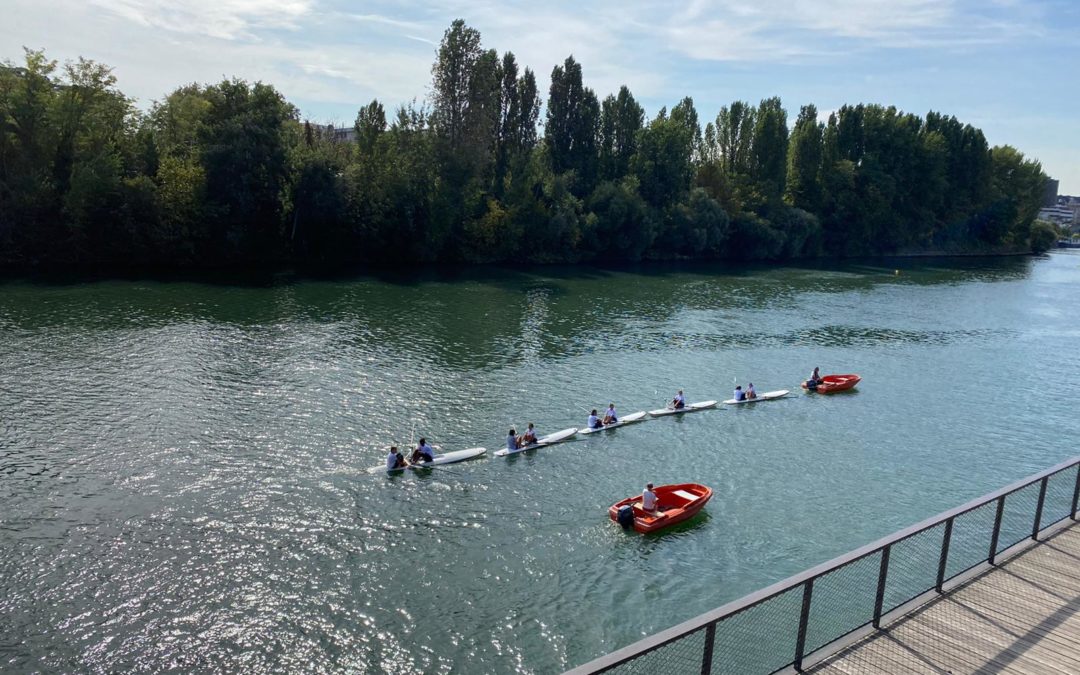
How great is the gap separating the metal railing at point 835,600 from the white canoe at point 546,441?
13.5m

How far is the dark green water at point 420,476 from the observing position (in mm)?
19734

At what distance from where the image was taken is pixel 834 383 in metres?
45.4

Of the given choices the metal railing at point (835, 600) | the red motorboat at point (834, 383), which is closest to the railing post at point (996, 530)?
the metal railing at point (835, 600)

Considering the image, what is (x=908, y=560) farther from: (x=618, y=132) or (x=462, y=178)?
(x=618, y=132)

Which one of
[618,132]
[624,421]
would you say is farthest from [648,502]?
[618,132]

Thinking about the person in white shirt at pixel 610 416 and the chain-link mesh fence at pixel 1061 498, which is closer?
the chain-link mesh fence at pixel 1061 498

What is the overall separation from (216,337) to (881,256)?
128079 mm

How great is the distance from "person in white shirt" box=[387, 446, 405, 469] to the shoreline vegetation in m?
55.1

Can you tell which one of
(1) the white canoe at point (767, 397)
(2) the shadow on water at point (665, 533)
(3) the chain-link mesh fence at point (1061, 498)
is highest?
(3) the chain-link mesh fence at point (1061, 498)

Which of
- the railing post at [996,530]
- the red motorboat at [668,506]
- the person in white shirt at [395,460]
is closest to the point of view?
the railing post at [996,530]

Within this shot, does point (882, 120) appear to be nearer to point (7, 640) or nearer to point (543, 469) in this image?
point (543, 469)

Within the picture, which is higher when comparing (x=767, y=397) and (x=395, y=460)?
(x=767, y=397)

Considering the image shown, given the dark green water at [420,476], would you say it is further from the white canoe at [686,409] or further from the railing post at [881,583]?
the railing post at [881,583]

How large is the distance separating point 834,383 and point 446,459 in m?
27.5
